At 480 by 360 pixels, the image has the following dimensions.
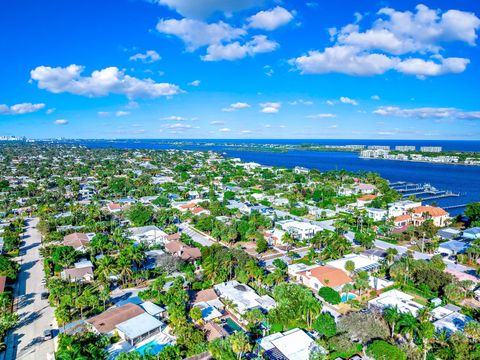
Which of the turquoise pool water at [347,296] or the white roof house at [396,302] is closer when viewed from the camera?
the white roof house at [396,302]

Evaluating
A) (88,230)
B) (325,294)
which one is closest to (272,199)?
(88,230)

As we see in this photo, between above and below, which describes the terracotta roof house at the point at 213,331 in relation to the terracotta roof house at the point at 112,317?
below

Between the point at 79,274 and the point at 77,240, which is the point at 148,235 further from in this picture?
the point at 79,274

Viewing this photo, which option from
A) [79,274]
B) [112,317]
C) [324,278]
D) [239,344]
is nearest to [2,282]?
[79,274]

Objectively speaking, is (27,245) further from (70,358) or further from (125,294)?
(70,358)

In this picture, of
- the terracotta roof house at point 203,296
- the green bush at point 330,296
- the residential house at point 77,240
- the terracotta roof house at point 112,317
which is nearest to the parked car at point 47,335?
the terracotta roof house at point 112,317

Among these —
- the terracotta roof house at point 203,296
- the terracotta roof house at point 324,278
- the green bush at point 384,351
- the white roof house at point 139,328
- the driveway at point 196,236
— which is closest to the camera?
the green bush at point 384,351

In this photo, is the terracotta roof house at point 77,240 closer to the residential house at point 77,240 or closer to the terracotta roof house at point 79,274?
the residential house at point 77,240

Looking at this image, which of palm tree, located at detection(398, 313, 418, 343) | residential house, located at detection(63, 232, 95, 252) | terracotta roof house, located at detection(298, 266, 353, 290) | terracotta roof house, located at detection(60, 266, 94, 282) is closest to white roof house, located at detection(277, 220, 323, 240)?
terracotta roof house, located at detection(298, 266, 353, 290)
